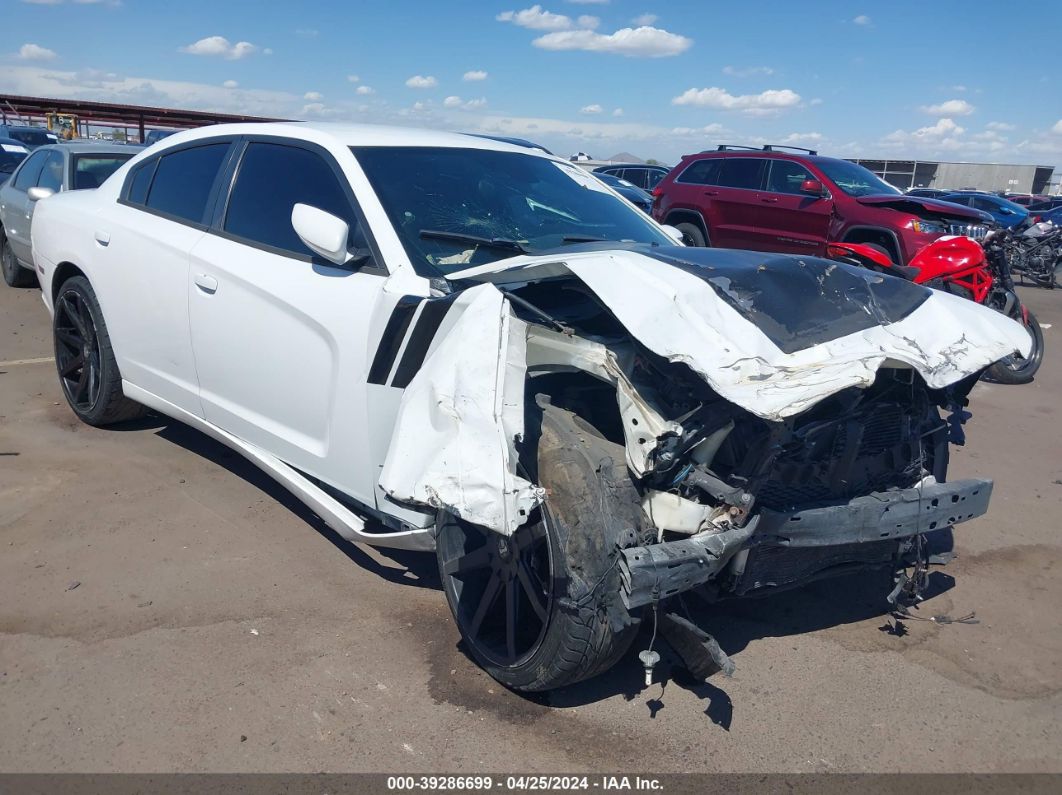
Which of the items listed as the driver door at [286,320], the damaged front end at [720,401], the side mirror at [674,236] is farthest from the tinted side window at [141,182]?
the side mirror at [674,236]

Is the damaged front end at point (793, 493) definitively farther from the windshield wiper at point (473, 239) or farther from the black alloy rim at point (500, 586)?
the windshield wiper at point (473, 239)

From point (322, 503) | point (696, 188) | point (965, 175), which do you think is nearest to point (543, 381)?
point (322, 503)

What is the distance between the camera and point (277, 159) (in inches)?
157

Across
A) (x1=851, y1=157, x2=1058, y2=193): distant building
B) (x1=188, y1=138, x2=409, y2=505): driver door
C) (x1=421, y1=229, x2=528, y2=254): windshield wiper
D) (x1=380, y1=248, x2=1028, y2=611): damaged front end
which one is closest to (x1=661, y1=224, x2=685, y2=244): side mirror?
(x1=421, y1=229, x2=528, y2=254): windshield wiper

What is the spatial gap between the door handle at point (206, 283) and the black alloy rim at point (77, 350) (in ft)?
4.26

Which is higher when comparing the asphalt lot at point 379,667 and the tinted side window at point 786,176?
the tinted side window at point 786,176

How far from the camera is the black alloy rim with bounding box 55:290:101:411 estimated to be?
5.12m

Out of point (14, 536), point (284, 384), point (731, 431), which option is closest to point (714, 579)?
point (731, 431)

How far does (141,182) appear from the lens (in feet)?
15.9

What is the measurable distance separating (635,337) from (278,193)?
2068 mm

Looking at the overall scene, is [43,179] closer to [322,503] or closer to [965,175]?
[322,503]

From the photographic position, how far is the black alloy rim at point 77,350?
512cm

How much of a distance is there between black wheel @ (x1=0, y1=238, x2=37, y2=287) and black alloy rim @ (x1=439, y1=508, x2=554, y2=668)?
351 inches

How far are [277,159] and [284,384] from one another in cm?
109
